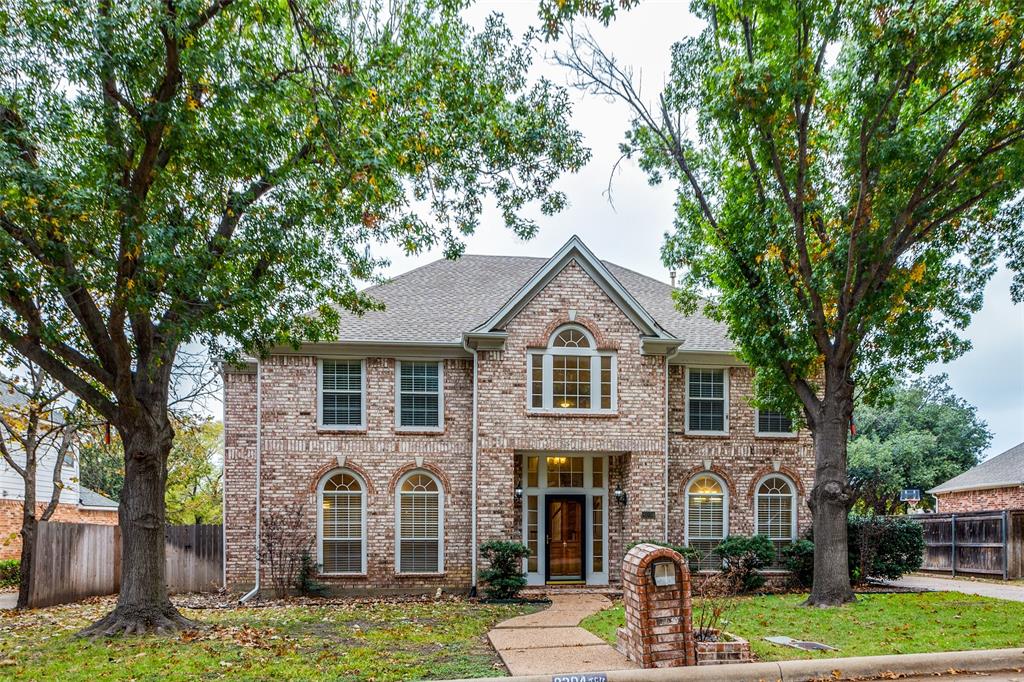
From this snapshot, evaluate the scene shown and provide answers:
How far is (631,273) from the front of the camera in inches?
877

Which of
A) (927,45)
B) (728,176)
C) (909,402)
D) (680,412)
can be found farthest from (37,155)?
(909,402)

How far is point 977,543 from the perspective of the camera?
20.4 meters

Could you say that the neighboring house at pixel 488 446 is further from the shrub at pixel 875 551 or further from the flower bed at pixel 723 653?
the flower bed at pixel 723 653

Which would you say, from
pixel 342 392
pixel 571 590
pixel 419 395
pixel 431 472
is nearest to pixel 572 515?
pixel 571 590

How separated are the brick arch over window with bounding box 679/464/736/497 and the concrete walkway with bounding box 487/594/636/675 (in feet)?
16.0

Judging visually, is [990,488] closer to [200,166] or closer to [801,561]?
[801,561]

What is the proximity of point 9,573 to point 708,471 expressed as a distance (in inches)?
716

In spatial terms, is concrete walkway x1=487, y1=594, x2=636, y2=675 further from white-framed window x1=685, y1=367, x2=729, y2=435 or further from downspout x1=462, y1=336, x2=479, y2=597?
white-framed window x1=685, y1=367, x2=729, y2=435

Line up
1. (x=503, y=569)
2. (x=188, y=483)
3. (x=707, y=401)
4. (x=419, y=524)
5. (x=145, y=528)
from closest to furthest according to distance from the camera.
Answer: (x=145, y=528) < (x=503, y=569) < (x=419, y=524) < (x=707, y=401) < (x=188, y=483)

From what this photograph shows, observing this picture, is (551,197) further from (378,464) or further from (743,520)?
(743,520)

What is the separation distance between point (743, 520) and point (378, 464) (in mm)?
8444

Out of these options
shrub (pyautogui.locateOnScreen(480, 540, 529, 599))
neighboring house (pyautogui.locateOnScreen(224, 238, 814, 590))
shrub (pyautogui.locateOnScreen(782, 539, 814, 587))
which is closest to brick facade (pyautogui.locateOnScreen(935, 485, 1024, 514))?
shrub (pyautogui.locateOnScreen(782, 539, 814, 587))

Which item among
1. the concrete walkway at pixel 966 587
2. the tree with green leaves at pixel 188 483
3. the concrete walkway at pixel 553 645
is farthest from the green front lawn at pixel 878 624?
the tree with green leaves at pixel 188 483

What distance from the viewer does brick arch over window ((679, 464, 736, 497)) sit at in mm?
17844
